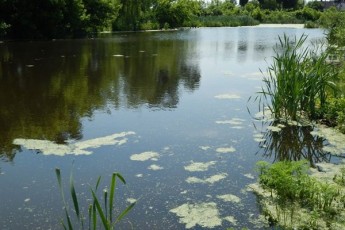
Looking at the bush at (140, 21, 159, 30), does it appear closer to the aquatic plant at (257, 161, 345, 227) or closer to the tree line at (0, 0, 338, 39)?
the tree line at (0, 0, 338, 39)

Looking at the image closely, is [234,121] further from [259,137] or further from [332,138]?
[332,138]

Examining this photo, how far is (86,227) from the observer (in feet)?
10.5

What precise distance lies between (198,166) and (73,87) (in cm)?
546

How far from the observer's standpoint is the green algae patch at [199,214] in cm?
329

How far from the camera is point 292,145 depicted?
208 inches

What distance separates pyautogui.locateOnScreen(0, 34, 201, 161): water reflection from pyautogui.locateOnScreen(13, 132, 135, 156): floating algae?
162mm

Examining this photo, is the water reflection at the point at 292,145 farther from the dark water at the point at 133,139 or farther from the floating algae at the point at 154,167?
the floating algae at the point at 154,167

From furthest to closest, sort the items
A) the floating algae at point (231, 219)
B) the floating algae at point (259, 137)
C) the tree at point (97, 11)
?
the tree at point (97, 11) → the floating algae at point (259, 137) → the floating algae at point (231, 219)

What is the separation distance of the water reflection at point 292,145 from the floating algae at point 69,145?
1.94m

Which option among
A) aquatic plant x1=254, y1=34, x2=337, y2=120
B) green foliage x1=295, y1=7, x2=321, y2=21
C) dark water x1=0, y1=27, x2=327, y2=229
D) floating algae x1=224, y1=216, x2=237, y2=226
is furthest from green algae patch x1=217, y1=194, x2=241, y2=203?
green foliage x1=295, y1=7, x2=321, y2=21

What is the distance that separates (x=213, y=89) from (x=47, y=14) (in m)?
16.5

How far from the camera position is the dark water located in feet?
11.9

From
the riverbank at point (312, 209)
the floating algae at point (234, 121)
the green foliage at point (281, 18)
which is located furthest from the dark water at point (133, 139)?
the green foliage at point (281, 18)

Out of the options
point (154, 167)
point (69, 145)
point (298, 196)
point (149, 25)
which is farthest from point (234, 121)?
point (149, 25)
